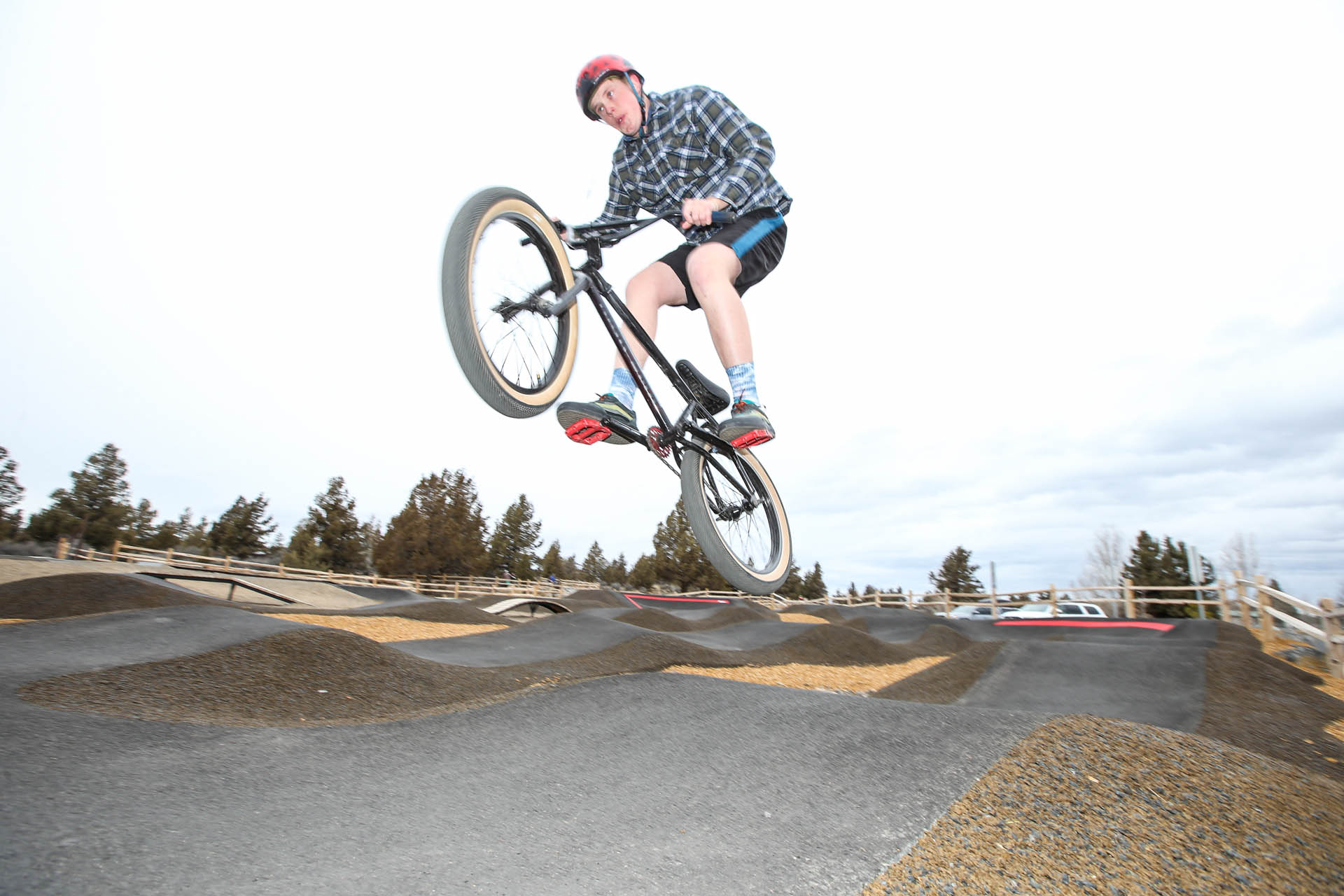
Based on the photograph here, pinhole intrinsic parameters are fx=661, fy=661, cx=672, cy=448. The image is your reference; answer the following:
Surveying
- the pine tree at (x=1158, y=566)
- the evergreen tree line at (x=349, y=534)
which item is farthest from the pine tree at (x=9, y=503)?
the pine tree at (x=1158, y=566)

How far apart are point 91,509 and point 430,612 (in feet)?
132

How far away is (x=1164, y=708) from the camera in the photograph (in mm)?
9797

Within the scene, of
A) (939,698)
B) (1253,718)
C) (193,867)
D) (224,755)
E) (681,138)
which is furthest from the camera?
(939,698)

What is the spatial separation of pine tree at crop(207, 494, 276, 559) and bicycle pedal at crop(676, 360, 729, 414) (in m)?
53.6

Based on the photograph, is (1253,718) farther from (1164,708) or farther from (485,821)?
(485,821)

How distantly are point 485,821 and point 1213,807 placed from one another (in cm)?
505

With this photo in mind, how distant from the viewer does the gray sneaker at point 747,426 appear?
272 centimetres

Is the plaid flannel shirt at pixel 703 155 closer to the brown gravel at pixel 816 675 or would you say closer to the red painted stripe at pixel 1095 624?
the brown gravel at pixel 816 675

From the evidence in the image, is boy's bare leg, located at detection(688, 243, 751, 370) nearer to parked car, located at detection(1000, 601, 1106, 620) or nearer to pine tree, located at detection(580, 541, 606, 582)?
parked car, located at detection(1000, 601, 1106, 620)

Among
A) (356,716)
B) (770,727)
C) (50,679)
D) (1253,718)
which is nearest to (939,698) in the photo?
(1253,718)

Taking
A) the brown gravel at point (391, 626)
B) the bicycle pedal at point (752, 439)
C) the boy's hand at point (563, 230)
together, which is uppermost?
the boy's hand at point (563, 230)

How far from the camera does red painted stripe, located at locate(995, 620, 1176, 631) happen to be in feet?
61.3

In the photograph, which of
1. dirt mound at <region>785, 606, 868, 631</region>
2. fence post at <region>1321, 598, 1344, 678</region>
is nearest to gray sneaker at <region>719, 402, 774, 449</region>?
fence post at <region>1321, 598, 1344, 678</region>

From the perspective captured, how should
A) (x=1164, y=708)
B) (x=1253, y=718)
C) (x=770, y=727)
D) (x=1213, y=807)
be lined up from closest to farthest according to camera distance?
1. (x=1213, y=807)
2. (x=770, y=727)
3. (x=1253, y=718)
4. (x=1164, y=708)
